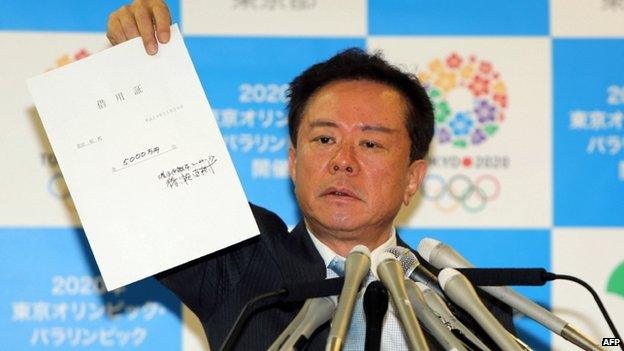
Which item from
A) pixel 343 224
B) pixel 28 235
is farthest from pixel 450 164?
pixel 28 235

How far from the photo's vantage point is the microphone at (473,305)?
1.25m

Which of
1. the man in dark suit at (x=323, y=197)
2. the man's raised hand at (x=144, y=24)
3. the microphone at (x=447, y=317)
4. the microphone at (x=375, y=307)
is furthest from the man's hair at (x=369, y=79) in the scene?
the microphone at (x=375, y=307)

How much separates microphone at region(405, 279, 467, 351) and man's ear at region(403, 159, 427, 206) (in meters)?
0.82

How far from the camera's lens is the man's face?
196cm

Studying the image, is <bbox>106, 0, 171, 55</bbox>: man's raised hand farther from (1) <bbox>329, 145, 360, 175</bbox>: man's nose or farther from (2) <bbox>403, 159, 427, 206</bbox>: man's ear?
(2) <bbox>403, 159, 427, 206</bbox>: man's ear

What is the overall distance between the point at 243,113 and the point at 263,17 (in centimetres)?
25

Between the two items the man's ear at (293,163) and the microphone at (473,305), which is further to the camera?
the man's ear at (293,163)

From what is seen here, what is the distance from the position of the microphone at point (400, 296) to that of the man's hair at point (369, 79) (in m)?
0.82

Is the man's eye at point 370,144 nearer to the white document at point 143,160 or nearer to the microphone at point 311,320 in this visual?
the white document at point 143,160

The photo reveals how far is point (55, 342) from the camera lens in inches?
95.4

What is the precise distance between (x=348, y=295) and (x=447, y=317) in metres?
0.19

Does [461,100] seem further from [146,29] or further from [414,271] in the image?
[414,271]

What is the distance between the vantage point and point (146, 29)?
1.74m

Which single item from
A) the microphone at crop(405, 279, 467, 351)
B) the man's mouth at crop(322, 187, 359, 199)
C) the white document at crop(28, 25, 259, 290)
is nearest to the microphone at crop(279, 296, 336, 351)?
the microphone at crop(405, 279, 467, 351)
